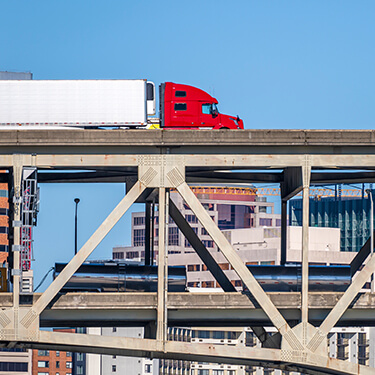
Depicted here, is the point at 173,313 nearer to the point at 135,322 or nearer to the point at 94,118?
the point at 135,322

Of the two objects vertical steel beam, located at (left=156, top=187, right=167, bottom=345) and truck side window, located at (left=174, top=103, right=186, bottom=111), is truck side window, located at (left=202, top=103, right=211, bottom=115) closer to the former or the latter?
truck side window, located at (left=174, top=103, right=186, bottom=111)

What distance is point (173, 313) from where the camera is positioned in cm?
4081

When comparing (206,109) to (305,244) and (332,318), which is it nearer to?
(305,244)

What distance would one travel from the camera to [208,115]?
180 feet

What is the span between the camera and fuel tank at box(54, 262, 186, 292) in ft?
144

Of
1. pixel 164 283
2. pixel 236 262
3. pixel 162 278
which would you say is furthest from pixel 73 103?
pixel 236 262

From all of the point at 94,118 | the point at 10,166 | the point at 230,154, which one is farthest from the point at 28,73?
the point at 230,154

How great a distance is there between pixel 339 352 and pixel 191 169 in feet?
461

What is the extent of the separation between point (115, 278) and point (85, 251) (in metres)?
5.39

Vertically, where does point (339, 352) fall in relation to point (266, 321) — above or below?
below

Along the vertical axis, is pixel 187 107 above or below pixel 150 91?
above

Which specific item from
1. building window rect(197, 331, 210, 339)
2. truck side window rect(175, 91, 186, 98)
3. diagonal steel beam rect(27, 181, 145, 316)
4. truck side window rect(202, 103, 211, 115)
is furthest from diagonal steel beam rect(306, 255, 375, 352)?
building window rect(197, 331, 210, 339)

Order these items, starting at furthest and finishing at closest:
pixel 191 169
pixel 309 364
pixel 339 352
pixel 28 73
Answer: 1. pixel 339 352
2. pixel 28 73
3. pixel 191 169
4. pixel 309 364

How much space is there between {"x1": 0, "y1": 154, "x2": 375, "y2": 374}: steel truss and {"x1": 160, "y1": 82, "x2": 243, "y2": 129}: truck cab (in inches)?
458
